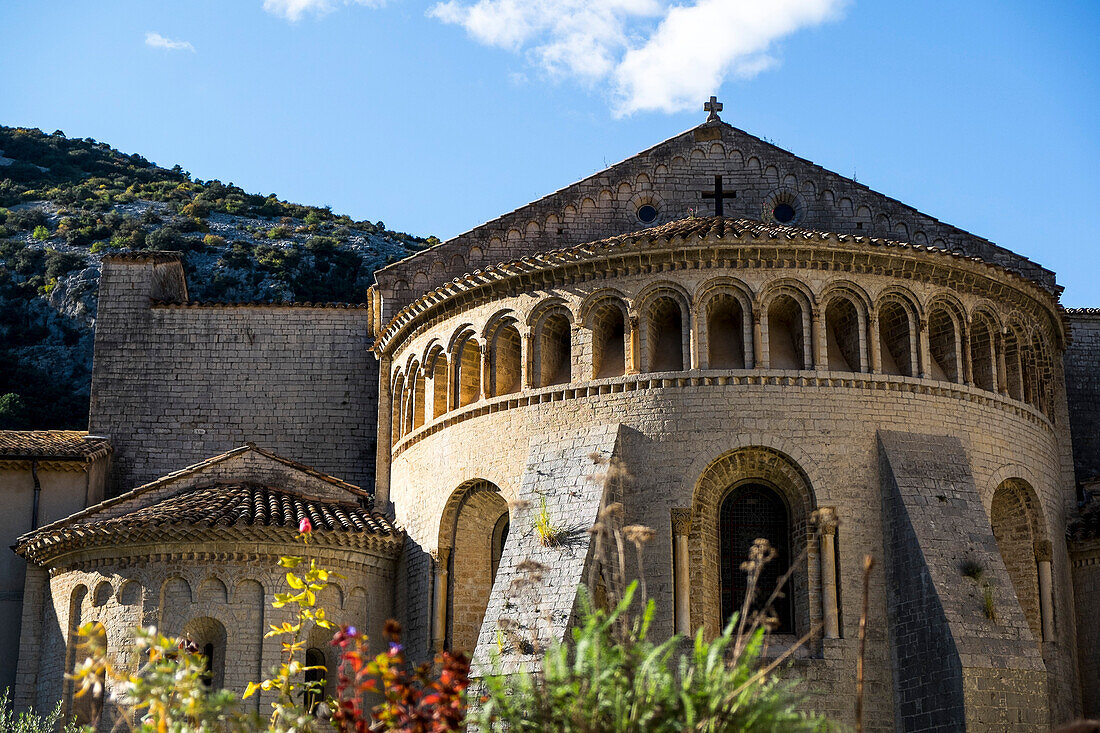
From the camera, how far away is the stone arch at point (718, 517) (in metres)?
19.9

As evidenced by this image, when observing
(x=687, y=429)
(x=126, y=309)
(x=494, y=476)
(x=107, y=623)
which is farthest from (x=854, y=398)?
(x=126, y=309)

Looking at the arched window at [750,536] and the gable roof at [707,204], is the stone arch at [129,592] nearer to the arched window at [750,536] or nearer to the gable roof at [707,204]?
the gable roof at [707,204]

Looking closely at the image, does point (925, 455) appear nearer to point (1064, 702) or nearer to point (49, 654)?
point (1064, 702)

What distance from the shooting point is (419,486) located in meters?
23.9

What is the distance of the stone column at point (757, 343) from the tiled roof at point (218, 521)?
7494mm

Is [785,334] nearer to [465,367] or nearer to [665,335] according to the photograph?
[665,335]

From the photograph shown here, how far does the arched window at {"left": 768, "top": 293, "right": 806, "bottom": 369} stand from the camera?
21078 millimetres

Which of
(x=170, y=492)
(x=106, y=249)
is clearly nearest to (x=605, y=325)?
(x=170, y=492)

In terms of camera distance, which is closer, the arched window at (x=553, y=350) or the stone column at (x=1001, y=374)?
the arched window at (x=553, y=350)

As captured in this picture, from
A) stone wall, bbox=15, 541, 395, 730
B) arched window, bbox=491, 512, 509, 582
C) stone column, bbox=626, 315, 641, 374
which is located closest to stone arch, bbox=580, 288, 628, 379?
stone column, bbox=626, 315, 641, 374

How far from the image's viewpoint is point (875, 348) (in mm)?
21000

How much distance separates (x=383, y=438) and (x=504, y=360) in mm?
4486

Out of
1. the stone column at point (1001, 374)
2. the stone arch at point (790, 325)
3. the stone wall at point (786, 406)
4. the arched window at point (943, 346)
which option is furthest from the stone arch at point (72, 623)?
the stone column at point (1001, 374)

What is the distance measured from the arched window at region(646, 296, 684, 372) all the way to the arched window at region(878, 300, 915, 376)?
10.5 feet
